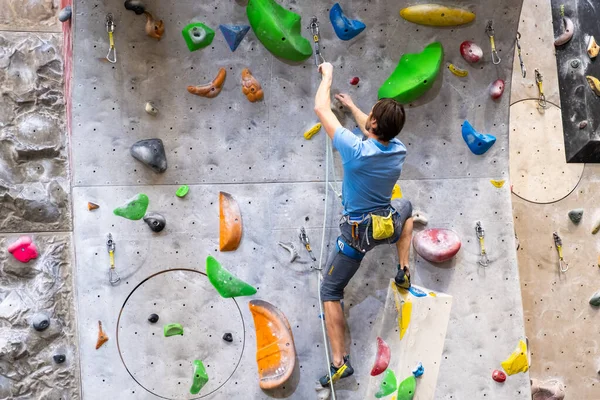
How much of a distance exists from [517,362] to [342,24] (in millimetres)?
1949

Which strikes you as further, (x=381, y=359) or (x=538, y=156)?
(x=538, y=156)

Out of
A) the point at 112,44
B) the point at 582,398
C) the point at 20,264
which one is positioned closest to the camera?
the point at 112,44

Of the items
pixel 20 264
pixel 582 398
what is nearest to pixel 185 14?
pixel 20 264

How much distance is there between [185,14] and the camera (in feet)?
11.2

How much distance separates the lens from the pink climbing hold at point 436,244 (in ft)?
11.9

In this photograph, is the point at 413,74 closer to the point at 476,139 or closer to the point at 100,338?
the point at 476,139

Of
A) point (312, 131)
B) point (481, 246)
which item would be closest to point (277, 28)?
point (312, 131)

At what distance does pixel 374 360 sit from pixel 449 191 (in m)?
0.96

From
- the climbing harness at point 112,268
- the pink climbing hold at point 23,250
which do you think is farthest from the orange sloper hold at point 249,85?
the pink climbing hold at point 23,250

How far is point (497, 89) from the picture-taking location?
3713mm

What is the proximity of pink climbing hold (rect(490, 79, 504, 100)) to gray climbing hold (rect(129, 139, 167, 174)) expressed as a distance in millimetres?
1731

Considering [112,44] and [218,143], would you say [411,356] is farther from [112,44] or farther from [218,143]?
[112,44]

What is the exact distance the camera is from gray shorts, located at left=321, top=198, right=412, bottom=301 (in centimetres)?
323

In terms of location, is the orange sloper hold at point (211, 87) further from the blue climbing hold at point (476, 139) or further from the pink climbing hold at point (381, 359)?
the pink climbing hold at point (381, 359)
